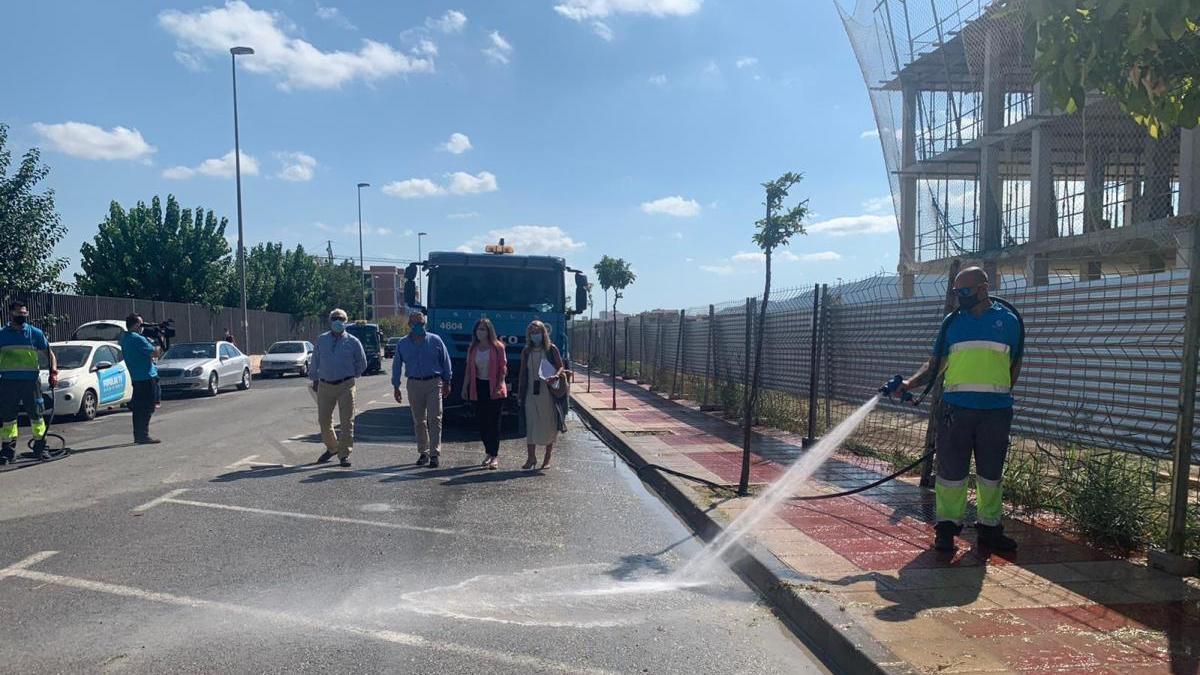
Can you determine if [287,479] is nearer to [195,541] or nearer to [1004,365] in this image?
[195,541]

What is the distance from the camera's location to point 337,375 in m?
9.55

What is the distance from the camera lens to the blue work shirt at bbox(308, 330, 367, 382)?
9562mm

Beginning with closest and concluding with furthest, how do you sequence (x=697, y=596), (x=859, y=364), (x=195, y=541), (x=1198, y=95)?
1. (x=1198, y=95)
2. (x=697, y=596)
3. (x=195, y=541)
4. (x=859, y=364)

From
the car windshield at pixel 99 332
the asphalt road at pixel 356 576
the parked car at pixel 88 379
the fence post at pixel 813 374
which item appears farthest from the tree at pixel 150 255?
the fence post at pixel 813 374

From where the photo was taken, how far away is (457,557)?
6.00 meters

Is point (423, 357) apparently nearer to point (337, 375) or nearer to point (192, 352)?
point (337, 375)

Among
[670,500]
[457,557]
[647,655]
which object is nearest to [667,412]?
[670,500]

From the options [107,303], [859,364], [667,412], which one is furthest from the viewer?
[107,303]

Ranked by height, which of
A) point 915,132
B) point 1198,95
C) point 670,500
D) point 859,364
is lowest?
point 670,500

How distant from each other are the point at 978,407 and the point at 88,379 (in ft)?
47.8

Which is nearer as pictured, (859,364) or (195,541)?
(195,541)

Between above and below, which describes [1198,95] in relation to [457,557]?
above

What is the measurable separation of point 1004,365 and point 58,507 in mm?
7551

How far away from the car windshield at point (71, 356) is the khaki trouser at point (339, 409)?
25.7ft
